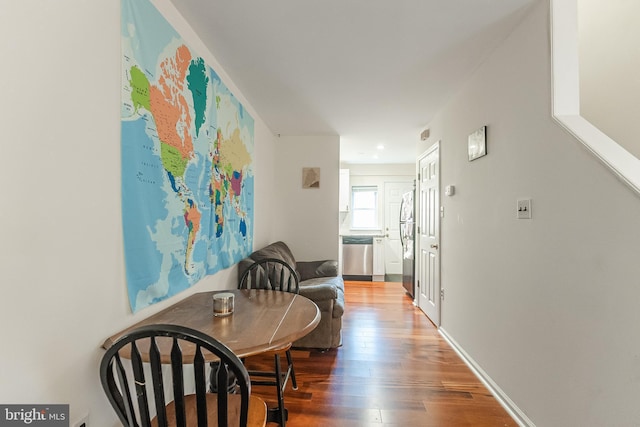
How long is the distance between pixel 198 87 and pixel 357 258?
4.72 metres

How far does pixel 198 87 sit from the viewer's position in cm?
193

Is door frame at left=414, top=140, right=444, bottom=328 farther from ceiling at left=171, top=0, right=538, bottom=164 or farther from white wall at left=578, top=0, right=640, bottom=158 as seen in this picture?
white wall at left=578, top=0, right=640, bottom=158

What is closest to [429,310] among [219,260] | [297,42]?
[219,260]

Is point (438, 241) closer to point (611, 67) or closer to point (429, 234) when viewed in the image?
point (429, 234)

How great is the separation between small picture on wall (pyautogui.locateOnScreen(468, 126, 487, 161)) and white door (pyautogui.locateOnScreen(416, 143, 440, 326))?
88 centimetres

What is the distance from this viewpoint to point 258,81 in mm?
2654

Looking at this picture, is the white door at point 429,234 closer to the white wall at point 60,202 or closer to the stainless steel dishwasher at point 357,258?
the stainless steel dishwasher at point 357,258

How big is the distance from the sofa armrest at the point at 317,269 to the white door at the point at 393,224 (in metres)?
2.75

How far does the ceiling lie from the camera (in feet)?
5.60

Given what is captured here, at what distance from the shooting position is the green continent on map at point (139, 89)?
1310mm

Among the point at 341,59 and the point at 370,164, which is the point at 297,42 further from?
the point at 370,164

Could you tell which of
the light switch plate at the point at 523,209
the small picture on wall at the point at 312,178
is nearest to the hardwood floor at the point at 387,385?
the light switch plate at the point at 523,209

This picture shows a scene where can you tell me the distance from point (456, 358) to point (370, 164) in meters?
4.54

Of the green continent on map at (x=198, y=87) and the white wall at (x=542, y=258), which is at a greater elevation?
the green continent on map at (x=198, y=87)
